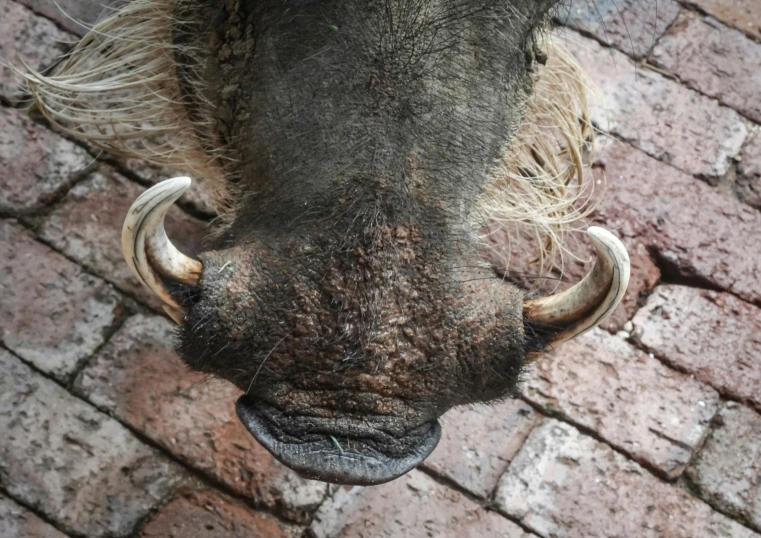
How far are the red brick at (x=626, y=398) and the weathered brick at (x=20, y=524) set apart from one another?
1431 mm

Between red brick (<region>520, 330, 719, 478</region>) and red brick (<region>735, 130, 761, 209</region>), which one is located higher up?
red brick (<region>735, 130, 761, 209</region>)

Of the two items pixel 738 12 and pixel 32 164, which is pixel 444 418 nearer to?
pixel 32 164

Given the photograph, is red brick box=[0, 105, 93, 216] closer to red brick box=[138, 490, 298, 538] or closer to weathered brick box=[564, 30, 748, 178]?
red brick box=[138, 490, 298, 538]

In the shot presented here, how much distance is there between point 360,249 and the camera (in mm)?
1390

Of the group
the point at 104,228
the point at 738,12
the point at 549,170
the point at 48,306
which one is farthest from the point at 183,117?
the point at 738,12

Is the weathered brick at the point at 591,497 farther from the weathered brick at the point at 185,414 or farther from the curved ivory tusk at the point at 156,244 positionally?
the curved ivory tusk at the point at 156,244

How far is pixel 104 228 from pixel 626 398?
1779 mm

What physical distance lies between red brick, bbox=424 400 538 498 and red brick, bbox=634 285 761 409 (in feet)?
1.81

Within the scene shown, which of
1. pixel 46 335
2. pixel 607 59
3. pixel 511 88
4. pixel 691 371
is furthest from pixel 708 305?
pixel 46 335

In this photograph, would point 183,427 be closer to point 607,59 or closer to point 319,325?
point 319,325

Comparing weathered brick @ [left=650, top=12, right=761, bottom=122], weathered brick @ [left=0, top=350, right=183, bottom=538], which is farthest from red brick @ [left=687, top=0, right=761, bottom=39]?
weathered brick @ [left=0, top=350, right=183, bottom=538]

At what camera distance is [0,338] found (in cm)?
228

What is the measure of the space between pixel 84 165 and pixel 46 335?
2.06 feet

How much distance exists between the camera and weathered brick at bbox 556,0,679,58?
10.4 feet
